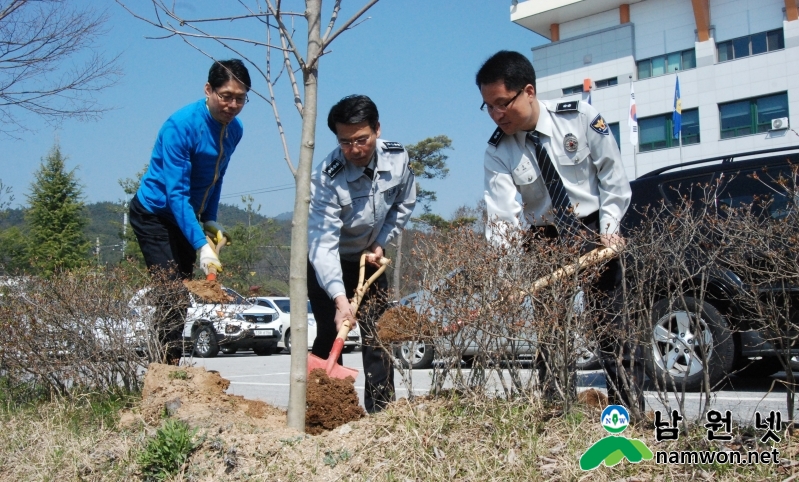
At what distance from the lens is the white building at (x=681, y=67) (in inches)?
955

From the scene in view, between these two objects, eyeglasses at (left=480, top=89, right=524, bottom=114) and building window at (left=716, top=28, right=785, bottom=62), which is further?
building window at (left=716, top=28, right=785, bottom=62)

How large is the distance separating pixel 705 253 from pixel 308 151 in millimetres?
1685

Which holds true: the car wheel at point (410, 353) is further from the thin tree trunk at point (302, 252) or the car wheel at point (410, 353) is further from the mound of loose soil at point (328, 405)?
the thin tree trunk at point (302, 252)

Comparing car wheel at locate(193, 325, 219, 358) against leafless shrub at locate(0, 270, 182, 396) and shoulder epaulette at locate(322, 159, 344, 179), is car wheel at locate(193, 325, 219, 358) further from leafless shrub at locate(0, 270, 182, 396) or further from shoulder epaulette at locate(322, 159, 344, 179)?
shoulder epaulette at locate(322, 159, 344, 179)

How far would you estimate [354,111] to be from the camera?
3494 mm

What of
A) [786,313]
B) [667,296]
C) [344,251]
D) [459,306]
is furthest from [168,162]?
[786,313]

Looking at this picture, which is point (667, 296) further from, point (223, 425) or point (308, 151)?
point (223, 425)

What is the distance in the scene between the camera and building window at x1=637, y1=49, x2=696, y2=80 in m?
26.5

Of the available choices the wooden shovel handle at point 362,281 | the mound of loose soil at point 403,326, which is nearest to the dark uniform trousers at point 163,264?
the wooden shovel handle at point 362,281

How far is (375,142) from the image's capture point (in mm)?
3686

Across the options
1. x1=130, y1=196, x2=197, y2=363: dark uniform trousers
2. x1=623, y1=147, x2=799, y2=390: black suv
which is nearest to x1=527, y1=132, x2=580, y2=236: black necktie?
x1=623, y1=147, x2=799, y2=390: black suv

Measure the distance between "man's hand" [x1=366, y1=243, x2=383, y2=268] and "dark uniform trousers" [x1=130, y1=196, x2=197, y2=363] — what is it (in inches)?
42.3

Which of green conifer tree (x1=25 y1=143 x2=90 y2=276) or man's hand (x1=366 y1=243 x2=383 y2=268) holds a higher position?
green conifer tree (x1=25 y1=143 x2=90 y2=276)

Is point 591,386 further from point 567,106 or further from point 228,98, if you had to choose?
point 228,98
